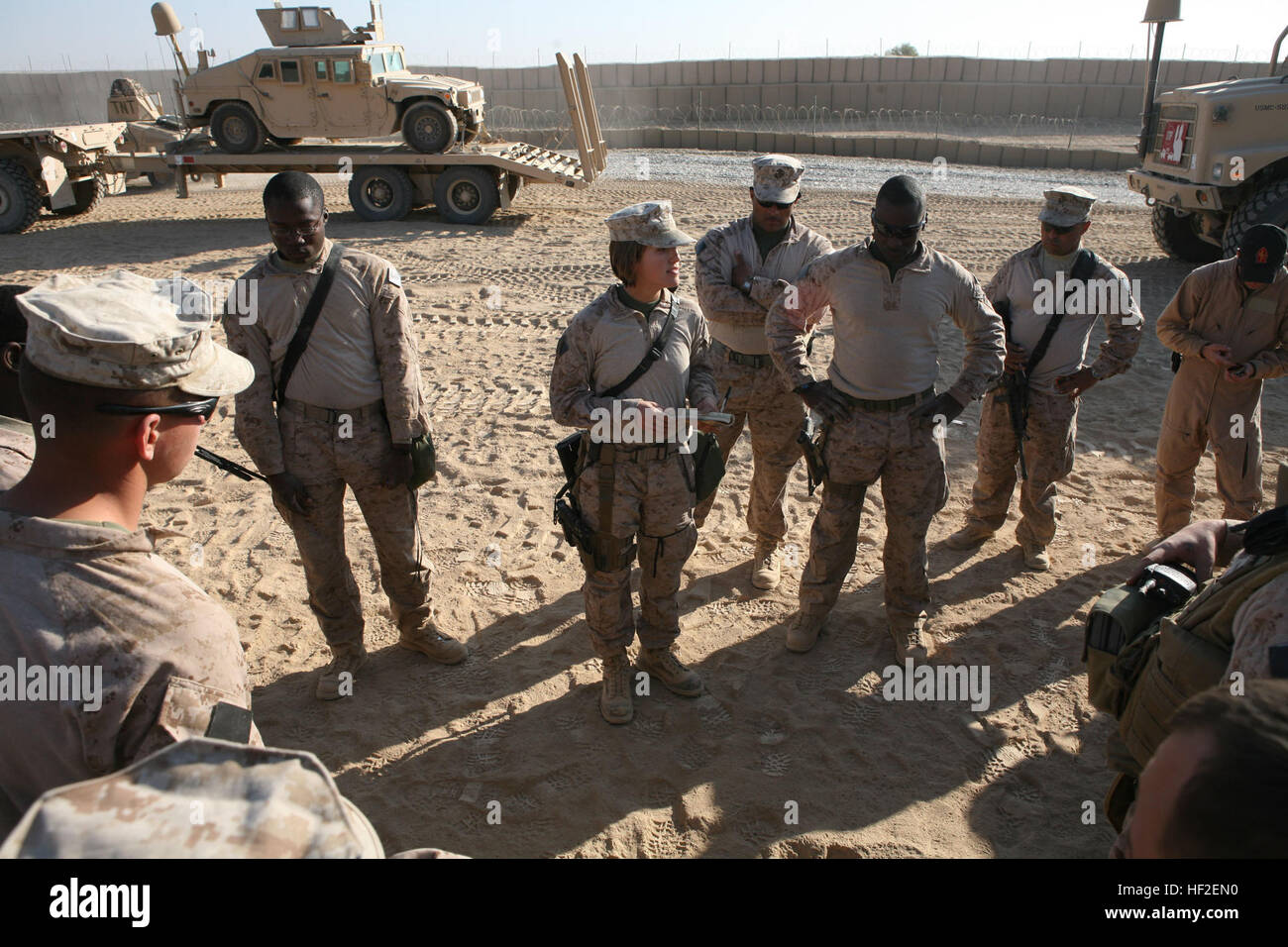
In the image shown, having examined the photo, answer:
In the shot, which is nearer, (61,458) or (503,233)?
(61,458)

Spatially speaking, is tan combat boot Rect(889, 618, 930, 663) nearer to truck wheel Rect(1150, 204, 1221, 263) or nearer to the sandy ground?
the sandy ground

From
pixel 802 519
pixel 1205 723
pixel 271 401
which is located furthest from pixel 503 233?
pixel 1205 723

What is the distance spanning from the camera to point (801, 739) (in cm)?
349

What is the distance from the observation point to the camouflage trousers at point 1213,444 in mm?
4453

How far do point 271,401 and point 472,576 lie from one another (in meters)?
1.62

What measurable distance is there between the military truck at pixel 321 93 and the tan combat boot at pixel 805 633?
37.1 feet

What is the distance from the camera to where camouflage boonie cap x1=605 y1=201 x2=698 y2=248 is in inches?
124

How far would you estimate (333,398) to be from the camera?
342 centimetres

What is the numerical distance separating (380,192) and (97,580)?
13265 millimetres

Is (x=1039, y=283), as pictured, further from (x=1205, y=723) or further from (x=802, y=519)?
(x=1205, y=723)

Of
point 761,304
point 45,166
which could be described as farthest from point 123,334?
point 45,166

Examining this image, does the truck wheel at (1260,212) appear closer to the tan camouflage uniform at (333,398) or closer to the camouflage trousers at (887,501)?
the camouflage trousers at (887,501)

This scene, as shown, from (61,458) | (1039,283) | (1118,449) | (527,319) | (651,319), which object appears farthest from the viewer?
(527,319)

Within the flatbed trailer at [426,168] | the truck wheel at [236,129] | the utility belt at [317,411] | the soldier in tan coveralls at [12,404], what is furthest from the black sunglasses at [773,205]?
the truck wheel at [236,129]
